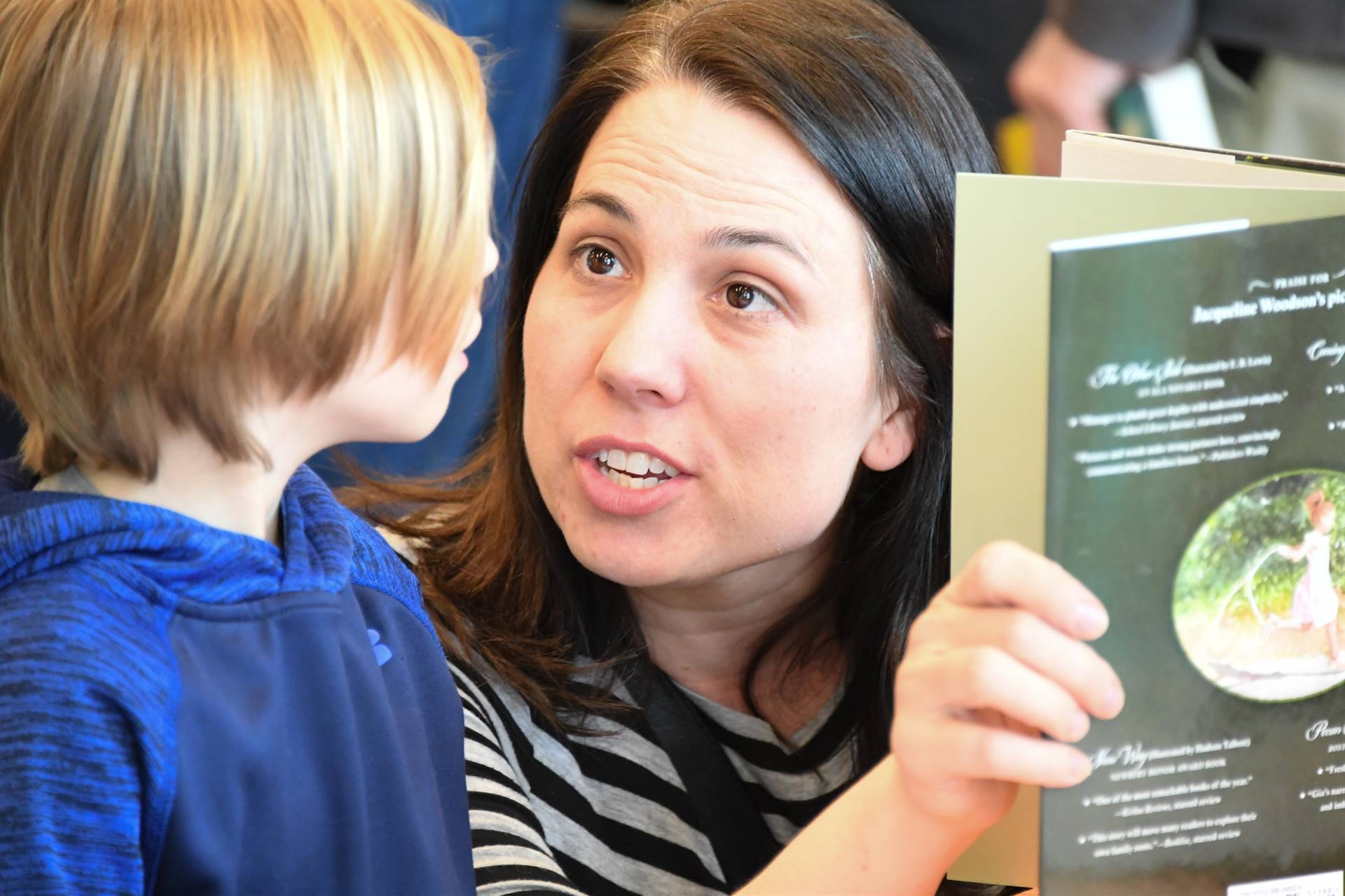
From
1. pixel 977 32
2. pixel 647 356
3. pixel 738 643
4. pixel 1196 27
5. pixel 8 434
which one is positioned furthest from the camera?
pixel 977 32

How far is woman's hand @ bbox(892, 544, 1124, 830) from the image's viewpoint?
0.83 m

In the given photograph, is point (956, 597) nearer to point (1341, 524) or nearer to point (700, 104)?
point (1341, 524)

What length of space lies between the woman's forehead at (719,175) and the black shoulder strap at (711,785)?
427 millimetres

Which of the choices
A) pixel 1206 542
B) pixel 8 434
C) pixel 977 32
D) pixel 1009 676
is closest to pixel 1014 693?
pixel 1009 676

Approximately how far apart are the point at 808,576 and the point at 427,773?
1.67 ft

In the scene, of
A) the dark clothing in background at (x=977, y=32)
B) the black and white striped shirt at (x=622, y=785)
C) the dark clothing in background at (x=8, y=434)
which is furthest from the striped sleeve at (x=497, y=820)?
the dark clothing in background at (x=977, y=32)

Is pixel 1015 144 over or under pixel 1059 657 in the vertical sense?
over

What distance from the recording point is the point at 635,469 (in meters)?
1.23

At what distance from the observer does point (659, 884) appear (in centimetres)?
129

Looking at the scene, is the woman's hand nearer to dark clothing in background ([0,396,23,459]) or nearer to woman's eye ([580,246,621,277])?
woman's eye ([580,246,621,277])

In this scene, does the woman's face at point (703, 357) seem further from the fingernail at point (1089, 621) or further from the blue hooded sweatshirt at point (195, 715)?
the fingernail at point (1089, 621)

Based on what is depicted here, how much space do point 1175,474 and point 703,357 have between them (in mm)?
474

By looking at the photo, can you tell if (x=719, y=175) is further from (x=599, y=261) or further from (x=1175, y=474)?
(x=1175, y=474)

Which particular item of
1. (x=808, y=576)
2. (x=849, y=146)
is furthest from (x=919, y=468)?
(x=849, y=146)
